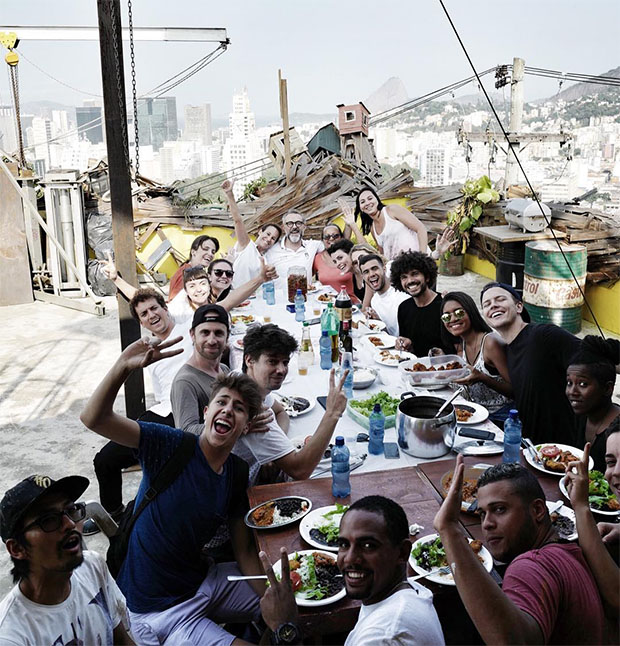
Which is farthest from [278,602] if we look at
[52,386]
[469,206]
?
[469,206]

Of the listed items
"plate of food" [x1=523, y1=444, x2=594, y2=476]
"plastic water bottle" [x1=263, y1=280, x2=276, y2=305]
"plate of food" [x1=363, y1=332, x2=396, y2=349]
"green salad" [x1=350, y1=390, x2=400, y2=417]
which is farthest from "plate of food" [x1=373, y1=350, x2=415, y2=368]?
"plastic water bottle" [x1=263, y1=280, x2=276, y2=305]

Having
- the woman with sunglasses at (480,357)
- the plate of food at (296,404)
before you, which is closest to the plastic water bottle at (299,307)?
the plate of food at (296,404)

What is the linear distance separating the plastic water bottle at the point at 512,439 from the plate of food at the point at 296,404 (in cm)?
126

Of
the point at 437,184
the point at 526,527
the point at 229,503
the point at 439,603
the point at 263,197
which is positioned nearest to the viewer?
the point at 526,527

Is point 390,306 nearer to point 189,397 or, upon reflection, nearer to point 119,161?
point 119,161

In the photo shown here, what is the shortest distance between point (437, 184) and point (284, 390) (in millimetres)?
9369

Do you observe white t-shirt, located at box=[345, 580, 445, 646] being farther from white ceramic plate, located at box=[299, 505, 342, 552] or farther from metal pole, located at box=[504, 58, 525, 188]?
metal pole, located at box=[504, 58, 525, 188]

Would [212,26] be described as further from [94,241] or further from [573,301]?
[573,301]

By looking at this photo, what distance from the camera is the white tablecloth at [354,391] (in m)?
3.38

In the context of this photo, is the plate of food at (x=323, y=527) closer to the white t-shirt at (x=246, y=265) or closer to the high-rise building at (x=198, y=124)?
the white t-shirt at (x=246, y=265)

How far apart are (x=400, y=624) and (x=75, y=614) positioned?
107 centimetres

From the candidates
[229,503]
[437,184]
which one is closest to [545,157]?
[437,184]

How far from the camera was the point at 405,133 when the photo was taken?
20.2m

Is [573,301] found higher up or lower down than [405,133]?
lower down
